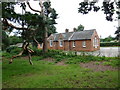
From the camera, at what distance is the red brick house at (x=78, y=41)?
25688mm

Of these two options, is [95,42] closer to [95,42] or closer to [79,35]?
[95,42]

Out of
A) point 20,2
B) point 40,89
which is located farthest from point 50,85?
point 20,2

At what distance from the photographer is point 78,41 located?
1075 inches

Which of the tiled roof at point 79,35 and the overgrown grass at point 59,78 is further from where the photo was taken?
the tiled roof at point 79,35

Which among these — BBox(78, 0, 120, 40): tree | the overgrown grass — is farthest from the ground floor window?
BBox(78, 0, 120, 40): tree

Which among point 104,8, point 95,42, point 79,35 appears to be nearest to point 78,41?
point 79,35

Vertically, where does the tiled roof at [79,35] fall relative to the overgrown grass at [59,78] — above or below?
above

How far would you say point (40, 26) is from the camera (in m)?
8.88

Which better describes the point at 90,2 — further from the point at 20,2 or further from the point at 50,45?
the point at 50,45

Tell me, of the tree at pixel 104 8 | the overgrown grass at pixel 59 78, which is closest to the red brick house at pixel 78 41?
the overgrown grass at pixel 59 78

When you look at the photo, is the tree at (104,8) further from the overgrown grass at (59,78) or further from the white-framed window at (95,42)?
the white-framed window at (95,42)

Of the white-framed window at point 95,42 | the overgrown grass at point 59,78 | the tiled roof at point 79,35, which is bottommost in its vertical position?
the overgrown grass at point 59,78

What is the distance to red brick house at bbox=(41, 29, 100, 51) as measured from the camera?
25.7m

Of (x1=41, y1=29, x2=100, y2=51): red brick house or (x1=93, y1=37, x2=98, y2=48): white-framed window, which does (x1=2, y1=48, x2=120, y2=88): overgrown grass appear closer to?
(x1=41, y1=29, x2=100, y2=51): red brick house
